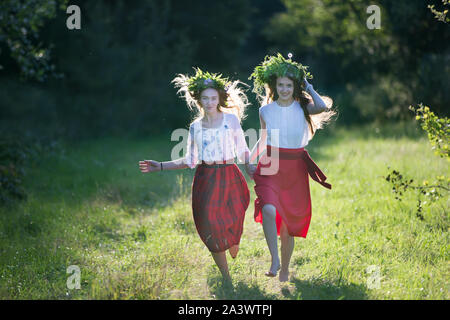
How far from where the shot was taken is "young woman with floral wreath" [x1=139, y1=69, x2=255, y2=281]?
4449mm

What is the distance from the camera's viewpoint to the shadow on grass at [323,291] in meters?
4.17

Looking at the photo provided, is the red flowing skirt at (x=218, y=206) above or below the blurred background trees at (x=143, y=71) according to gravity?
below

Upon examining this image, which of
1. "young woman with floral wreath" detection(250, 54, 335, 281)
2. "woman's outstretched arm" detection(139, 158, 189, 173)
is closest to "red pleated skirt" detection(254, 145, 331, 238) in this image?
"young woman with floral wreath" detection(250, 54, 335, 281)

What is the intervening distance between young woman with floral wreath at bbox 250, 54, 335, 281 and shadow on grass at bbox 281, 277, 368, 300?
8.2 inches

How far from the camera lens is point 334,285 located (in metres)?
4.41

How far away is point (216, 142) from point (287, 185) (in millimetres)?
778

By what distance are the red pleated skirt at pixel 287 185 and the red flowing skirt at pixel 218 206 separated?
21cm

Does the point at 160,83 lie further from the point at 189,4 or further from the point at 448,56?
the point at 448,56

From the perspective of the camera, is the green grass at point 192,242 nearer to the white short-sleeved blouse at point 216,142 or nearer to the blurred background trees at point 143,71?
the white short-sleeved blouse at point 216,142

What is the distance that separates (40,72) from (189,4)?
41.2 feet
